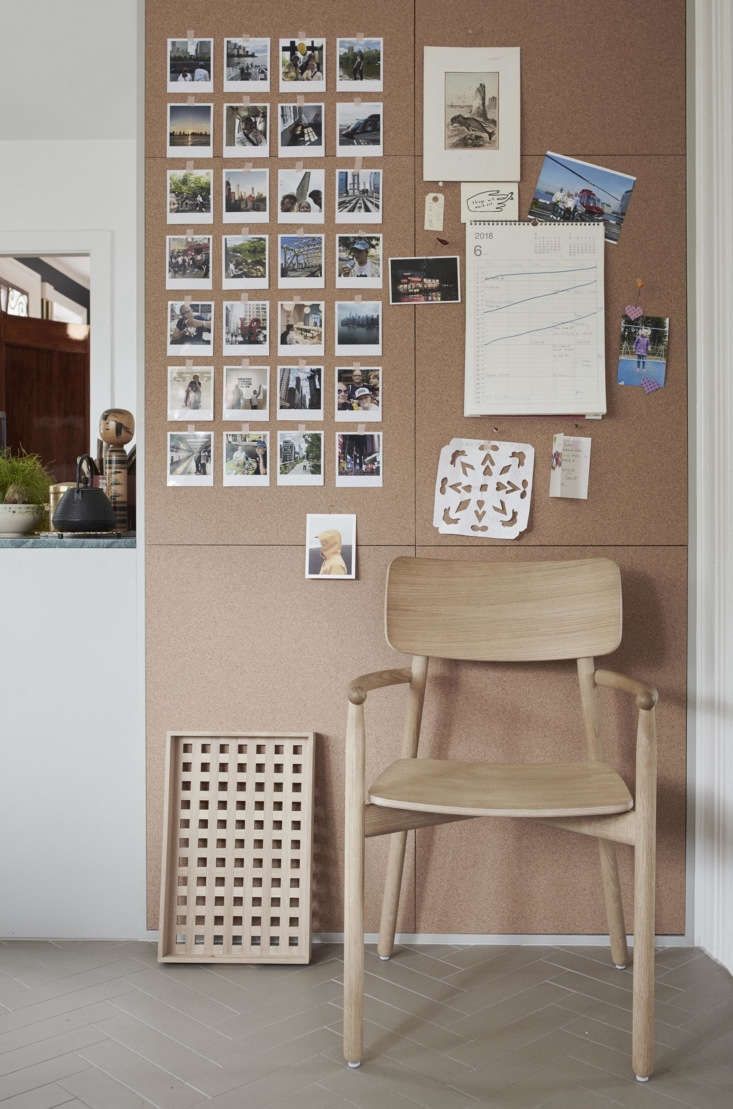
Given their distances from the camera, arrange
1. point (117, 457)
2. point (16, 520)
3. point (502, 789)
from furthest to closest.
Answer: point (117, 457), point (16, 520), point (502, 789)

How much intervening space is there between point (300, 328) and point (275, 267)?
0.52 ft

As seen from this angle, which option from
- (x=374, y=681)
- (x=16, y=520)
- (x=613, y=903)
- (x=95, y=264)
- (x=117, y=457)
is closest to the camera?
(x=374, y=681)

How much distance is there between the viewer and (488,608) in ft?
7.41

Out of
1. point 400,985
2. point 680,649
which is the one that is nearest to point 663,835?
point 680,649

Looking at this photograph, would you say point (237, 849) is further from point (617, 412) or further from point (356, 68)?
point (356, 68)

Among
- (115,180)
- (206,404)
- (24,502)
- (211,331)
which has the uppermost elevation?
(115,180)

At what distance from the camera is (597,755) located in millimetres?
2203

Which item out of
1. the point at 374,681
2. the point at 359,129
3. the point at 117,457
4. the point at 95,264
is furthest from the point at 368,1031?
the point at 95,264

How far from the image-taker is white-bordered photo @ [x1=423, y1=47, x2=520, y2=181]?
7.73ft

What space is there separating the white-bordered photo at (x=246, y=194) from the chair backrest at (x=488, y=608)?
0.92 metres

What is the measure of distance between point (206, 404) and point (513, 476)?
763mm

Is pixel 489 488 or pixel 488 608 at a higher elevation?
pixel 489 488

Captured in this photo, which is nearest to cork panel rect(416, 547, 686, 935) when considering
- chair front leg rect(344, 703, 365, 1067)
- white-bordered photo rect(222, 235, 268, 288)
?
chair front leg rect(344, 703, 365, 1067)

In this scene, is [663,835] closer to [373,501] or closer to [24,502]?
[373,501]
